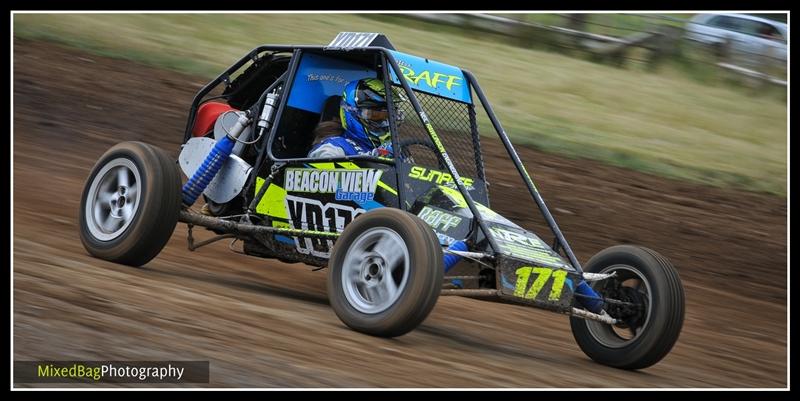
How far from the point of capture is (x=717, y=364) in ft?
25.5

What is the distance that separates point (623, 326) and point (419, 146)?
1766 mm

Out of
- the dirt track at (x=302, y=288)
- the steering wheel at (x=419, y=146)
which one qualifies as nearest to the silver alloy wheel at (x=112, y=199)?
the dirt track at (x=302, y=288)

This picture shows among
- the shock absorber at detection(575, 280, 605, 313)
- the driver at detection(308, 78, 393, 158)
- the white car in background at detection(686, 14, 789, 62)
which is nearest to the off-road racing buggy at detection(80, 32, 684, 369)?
the shock absorber at detection(575, 280, 605, 313)

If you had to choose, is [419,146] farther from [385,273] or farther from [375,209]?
[385,273]

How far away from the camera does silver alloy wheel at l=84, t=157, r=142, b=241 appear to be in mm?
7590

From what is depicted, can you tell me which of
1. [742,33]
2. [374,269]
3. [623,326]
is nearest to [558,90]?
[742,33]

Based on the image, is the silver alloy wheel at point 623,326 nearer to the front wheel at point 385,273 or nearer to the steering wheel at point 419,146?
the steering wheel at point 419,146

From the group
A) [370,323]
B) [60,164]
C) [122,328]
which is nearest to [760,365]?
[370,323]

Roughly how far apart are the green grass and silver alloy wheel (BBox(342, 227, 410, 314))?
7196 mm

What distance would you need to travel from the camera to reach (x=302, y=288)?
27.2 ft

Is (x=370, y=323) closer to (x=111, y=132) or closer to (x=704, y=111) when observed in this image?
(x=111, y=132)

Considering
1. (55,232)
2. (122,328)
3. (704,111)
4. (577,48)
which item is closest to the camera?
(122,328)

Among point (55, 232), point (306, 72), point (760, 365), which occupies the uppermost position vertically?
point (306, 72)

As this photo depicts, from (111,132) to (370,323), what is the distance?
763 centimetres
